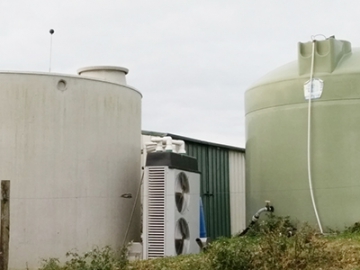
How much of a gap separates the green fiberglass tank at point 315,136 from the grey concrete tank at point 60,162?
3421 mm

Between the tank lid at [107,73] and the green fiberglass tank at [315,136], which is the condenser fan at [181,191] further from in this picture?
the tank lid at [107,73]

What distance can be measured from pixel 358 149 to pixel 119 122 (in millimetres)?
4843

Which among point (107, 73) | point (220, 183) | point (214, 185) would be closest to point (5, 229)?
point (107, 73)

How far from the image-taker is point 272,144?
49.7ft

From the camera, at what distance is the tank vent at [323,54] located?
14492 mm

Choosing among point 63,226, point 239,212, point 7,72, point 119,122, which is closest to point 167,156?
point 119,122

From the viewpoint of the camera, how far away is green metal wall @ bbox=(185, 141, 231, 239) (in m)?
18.0

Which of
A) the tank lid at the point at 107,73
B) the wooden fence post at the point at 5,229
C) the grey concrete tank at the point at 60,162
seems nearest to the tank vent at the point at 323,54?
the tank lid at the point at 107,73

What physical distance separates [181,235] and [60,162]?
2918 mm

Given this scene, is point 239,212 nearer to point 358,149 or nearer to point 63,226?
point 358,149

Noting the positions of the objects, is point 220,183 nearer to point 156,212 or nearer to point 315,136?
point 315,136

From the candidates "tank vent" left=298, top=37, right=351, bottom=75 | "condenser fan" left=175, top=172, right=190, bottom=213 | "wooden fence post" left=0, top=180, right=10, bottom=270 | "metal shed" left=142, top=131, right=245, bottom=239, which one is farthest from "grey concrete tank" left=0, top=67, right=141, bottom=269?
"tank vent" left=298, top=37, right=351, bottom=75

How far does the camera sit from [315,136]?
567 inches

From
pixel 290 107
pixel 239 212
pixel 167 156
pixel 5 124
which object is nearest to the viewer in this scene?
pixel 5 124
